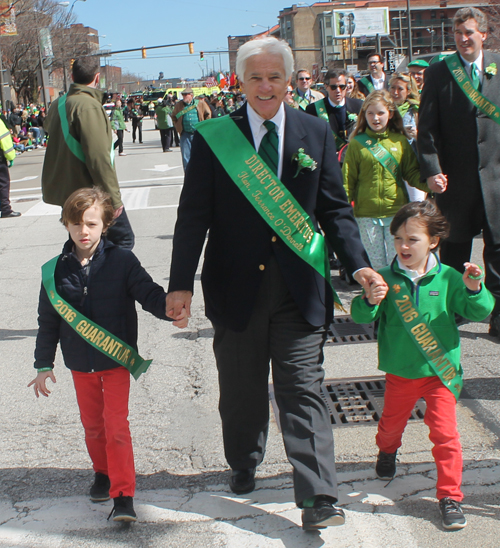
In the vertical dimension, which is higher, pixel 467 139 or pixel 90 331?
pixel 467 139

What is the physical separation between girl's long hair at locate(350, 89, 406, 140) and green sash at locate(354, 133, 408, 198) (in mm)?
109

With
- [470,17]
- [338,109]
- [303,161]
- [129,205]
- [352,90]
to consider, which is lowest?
[129,205]

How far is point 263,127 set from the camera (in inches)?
120

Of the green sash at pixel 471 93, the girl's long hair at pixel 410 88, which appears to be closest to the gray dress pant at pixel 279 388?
the green sash at pixel 471 93

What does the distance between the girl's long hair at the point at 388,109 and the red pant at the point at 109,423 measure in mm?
3178

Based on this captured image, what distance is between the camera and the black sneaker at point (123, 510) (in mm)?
2965

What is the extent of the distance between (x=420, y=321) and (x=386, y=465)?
692mm

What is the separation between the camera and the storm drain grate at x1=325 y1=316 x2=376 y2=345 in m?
5.26

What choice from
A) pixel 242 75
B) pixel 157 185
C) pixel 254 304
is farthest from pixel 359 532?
pixel 157 185

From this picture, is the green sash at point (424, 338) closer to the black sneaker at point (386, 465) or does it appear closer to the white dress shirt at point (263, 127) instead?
the black sneaker at point (386, 465)

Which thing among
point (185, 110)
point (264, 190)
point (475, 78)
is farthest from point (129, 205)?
point (264, 190)

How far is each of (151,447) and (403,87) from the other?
521 cm

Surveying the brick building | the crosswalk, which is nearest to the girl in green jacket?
the crosswalk

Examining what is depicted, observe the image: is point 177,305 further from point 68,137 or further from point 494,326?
point 494,326
